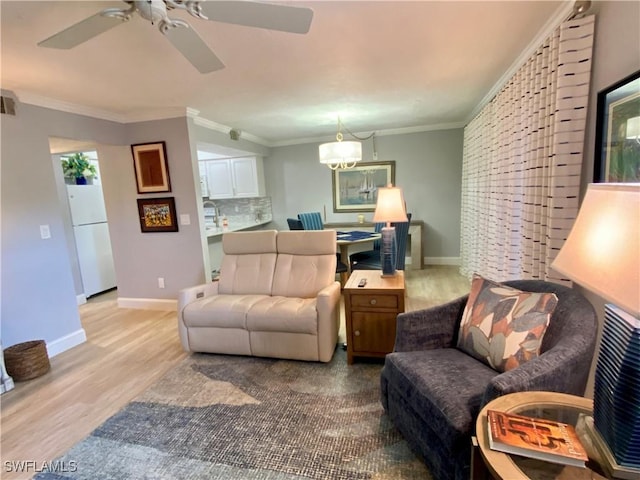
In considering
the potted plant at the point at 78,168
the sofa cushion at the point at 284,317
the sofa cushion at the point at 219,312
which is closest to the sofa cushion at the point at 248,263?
the sofa cushion at the point at 219,312

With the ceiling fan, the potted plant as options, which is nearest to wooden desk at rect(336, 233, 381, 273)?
the ceiling fan

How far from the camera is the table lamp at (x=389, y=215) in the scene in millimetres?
2465

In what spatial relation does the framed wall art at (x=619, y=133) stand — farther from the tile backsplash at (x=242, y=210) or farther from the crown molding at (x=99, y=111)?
the tile backsplash at (x=242, y=210)

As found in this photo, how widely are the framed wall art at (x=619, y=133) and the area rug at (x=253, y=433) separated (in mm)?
1667

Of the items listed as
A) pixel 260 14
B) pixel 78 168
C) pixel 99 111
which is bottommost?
pixel 78 168

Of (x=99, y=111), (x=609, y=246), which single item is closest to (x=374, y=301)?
(x=609, y=246)

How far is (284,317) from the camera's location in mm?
2455

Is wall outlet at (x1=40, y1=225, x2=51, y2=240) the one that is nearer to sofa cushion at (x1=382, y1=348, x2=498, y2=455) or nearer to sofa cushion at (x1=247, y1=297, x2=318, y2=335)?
sofa cushion at (x1=247, y1=297, x2=318, y2=335)

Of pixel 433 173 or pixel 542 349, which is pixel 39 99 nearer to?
pixel 542 349

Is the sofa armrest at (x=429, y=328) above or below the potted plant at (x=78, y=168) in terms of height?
below

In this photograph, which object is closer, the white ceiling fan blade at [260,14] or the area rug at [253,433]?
the white ceiling fan blade at [260,14]

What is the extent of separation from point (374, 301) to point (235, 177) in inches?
166

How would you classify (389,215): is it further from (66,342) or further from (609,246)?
(66,342)

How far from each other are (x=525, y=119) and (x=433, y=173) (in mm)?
2952
